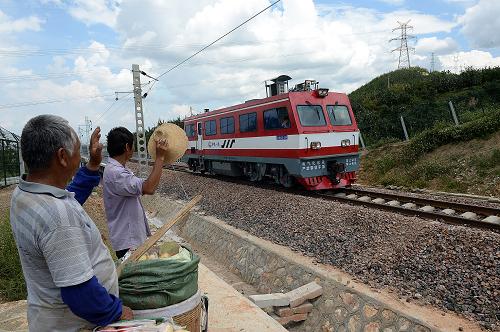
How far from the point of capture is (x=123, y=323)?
2.20 meters

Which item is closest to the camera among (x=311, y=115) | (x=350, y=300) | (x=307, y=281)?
(x=350, y=300)

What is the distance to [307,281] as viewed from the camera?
6.08 metres

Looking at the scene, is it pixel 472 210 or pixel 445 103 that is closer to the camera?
pixel 472 210

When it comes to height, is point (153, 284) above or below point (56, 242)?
below

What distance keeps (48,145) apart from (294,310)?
→ 424 centimetres

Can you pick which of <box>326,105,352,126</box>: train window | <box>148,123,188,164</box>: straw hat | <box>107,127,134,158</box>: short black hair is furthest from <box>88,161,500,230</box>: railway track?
<box>107,127,134,158</box>: short black hair

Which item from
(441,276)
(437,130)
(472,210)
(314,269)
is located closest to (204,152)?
(437,130)

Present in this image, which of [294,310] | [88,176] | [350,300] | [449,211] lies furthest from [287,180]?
[88,176]

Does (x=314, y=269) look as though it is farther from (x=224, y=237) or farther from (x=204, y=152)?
(x=204, y=152)

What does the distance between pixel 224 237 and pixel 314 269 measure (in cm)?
325

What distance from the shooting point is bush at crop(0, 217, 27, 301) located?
5082mm

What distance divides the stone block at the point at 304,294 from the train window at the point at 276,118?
7.06 meters

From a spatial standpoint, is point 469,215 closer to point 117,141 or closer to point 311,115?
point 311,115

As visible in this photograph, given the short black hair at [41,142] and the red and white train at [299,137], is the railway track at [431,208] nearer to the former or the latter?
the red and white train at [299,137]
